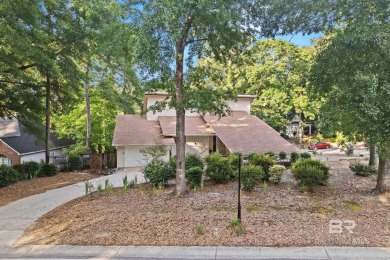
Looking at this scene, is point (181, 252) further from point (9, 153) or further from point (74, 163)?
point (9, 153)

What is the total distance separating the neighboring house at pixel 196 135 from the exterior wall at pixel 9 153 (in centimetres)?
860

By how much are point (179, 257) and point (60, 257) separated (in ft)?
7.14

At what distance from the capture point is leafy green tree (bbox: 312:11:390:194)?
6.48m

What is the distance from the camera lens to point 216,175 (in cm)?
1050

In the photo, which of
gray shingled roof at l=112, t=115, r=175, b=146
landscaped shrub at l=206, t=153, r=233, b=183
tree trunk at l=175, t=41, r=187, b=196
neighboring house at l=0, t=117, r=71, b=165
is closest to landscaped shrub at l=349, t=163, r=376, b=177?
landscaped shrub at l=206, t=153, r=233, b=183

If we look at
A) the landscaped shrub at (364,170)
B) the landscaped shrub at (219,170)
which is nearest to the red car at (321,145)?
the landscaped shrub at (364,170)

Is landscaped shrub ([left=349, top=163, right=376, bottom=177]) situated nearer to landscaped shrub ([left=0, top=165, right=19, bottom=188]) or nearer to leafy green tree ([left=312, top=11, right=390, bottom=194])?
leafy green tree ([left=312, top=11, right=390, bottom=194])

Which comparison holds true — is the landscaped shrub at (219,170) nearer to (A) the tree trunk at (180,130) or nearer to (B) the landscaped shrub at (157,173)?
(B) the landscaped shrub at (157,173)

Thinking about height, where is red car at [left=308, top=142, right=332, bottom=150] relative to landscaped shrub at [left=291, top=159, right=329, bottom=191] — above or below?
below

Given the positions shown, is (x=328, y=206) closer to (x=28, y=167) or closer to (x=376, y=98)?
(x=376, y=98)

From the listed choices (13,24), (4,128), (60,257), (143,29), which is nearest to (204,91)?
(143,29)

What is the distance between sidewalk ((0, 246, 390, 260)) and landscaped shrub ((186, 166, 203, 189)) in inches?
188

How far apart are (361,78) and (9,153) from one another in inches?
969

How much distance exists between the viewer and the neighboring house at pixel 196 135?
18.3 m
